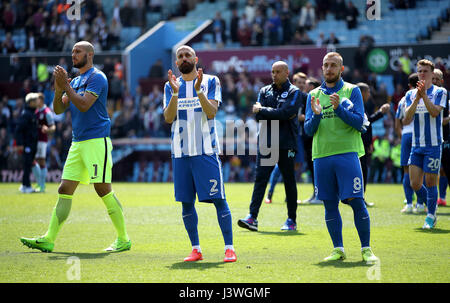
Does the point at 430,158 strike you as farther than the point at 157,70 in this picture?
No

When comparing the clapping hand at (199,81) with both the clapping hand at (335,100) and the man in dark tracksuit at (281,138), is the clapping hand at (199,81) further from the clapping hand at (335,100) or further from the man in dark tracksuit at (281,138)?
the man in dark tracksuit at (281,138)

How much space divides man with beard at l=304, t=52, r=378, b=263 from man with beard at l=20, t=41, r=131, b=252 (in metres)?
2.54

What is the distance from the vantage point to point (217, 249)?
8.18 meters

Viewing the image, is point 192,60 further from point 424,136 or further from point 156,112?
point 156,112

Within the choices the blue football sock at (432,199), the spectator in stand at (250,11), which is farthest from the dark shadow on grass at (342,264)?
the spectator in stand at (250,11)

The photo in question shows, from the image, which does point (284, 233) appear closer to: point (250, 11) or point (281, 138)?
point (281, 138)

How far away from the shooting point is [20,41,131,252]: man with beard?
7.99 m

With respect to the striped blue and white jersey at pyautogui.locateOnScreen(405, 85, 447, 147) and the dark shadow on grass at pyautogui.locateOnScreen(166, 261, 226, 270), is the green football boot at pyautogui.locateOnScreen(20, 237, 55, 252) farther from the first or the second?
the striped blue and white jersey at pyautogui.locateOnScreen(405, 85, 447, 147)

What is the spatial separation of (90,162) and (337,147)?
294cm

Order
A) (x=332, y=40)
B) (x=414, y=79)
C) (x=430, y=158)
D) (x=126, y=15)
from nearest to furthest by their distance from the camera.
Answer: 1. (x=430, y=158)
2. (x=414, y=79)
3. (x=332, y=40)
4. (x=126, y=15)

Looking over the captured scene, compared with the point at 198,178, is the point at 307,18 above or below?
above

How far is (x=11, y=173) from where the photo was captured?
24016mm

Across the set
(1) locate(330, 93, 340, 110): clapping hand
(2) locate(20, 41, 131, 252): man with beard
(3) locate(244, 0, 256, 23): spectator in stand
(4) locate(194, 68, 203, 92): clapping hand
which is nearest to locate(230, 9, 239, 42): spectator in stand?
(3) locate(244, 0, 256, 23): spectator in stand

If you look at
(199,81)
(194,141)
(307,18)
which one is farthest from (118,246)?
(307,18)
